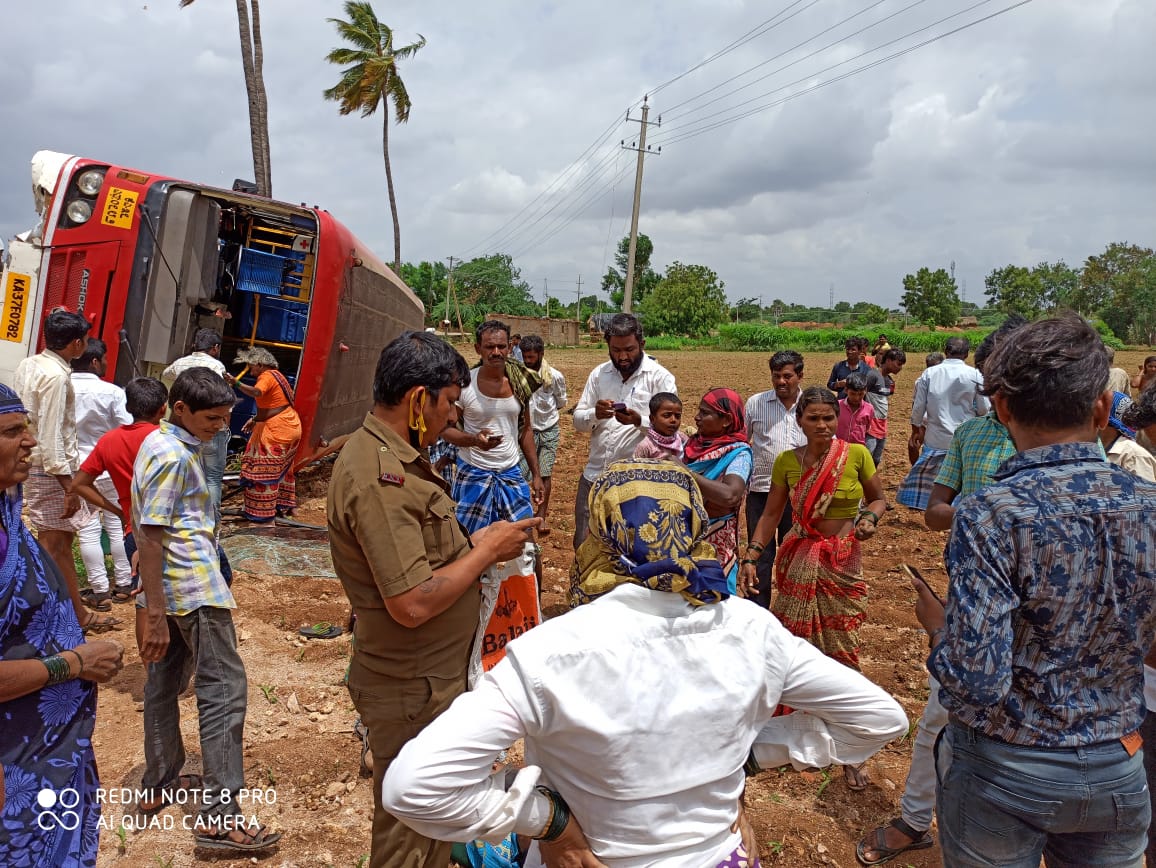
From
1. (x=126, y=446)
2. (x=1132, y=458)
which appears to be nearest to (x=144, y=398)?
(x=126, y=446)

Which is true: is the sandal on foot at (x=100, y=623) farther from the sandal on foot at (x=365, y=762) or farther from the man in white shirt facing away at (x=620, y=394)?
the man in white shirt facing away at (x=620, y=394)

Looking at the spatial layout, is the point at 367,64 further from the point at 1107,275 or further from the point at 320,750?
the point at 1107,275

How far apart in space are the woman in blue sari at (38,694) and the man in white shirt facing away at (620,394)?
2865 mm

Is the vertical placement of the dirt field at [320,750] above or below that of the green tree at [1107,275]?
below

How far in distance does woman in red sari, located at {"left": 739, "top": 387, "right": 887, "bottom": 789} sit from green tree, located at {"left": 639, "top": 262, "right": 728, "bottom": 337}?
48362 mm

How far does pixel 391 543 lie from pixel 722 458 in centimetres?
221

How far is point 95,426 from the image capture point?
4980mm

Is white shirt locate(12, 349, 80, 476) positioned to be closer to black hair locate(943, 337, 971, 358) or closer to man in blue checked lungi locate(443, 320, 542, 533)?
man in blue checked lungi locate(443, 320, 542, 533)

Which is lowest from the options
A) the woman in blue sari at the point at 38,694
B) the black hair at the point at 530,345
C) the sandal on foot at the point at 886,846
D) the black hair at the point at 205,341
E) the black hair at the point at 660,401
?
the sandal on foot at the point at 886,846

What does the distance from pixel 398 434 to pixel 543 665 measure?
1.09 meters

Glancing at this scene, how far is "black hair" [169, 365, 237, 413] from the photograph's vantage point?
9.31 ft

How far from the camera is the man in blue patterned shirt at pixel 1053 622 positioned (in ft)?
4.91

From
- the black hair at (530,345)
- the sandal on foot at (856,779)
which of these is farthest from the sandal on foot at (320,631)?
the sandal on foot at (856,779)

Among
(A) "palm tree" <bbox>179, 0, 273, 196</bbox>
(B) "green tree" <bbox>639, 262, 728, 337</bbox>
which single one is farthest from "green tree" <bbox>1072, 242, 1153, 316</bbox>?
(A) "palm tree" <bbox>179, 0, 273, 196</bbox>
